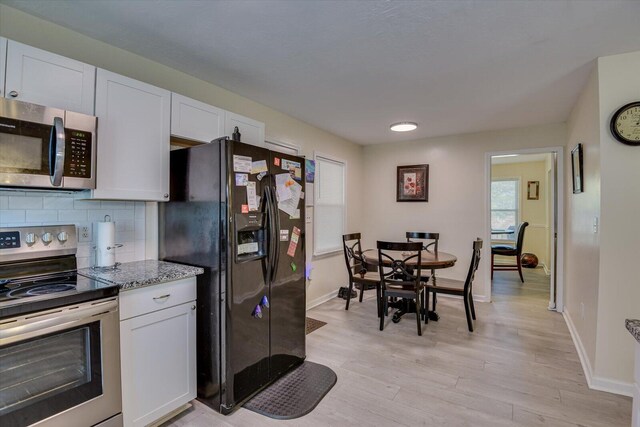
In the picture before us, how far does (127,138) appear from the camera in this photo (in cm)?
200

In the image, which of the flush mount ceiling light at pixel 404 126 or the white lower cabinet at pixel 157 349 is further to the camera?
the flush mount ceiling light at pixel 404 126

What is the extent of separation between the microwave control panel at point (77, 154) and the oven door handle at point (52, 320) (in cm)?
72

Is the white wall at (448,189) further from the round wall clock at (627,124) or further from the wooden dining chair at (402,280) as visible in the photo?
the round wall clock at (627,124)

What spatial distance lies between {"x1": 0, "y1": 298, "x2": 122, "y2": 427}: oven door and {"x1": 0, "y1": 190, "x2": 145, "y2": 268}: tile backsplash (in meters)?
0.66

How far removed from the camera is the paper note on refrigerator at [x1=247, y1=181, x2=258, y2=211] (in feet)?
7.01

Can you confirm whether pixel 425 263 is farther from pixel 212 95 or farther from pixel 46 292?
pixel 46 292

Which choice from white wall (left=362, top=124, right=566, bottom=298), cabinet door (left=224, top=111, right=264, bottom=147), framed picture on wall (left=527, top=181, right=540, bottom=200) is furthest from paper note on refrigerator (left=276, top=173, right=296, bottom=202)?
framed picture on wall (left=527, top=181, right=540, bottom=200)

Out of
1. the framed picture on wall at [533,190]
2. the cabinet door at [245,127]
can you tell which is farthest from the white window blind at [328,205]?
the framed picture on wall at [533,190]

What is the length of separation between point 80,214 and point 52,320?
33.2 inches

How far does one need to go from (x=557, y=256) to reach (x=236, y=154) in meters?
4.20

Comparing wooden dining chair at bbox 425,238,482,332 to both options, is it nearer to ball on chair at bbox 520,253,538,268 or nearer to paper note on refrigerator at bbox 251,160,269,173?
paper note on refrigerator at bbox 251,160,269,173

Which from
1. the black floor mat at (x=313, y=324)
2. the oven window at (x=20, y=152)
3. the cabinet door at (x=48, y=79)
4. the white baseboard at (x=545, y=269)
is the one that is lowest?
the black floor mat at (x=313, y=324)

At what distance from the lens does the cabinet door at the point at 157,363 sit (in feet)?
5.66

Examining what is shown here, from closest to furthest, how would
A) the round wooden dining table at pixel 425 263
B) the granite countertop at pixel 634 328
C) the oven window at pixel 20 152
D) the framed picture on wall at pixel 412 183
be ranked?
1. the granite countertop at pixel 634 328
2. the oven window at pixel 20 152
3. the round wooden dining table at pixel 425 263
4. the framed picture on wall at pixel 412 183
